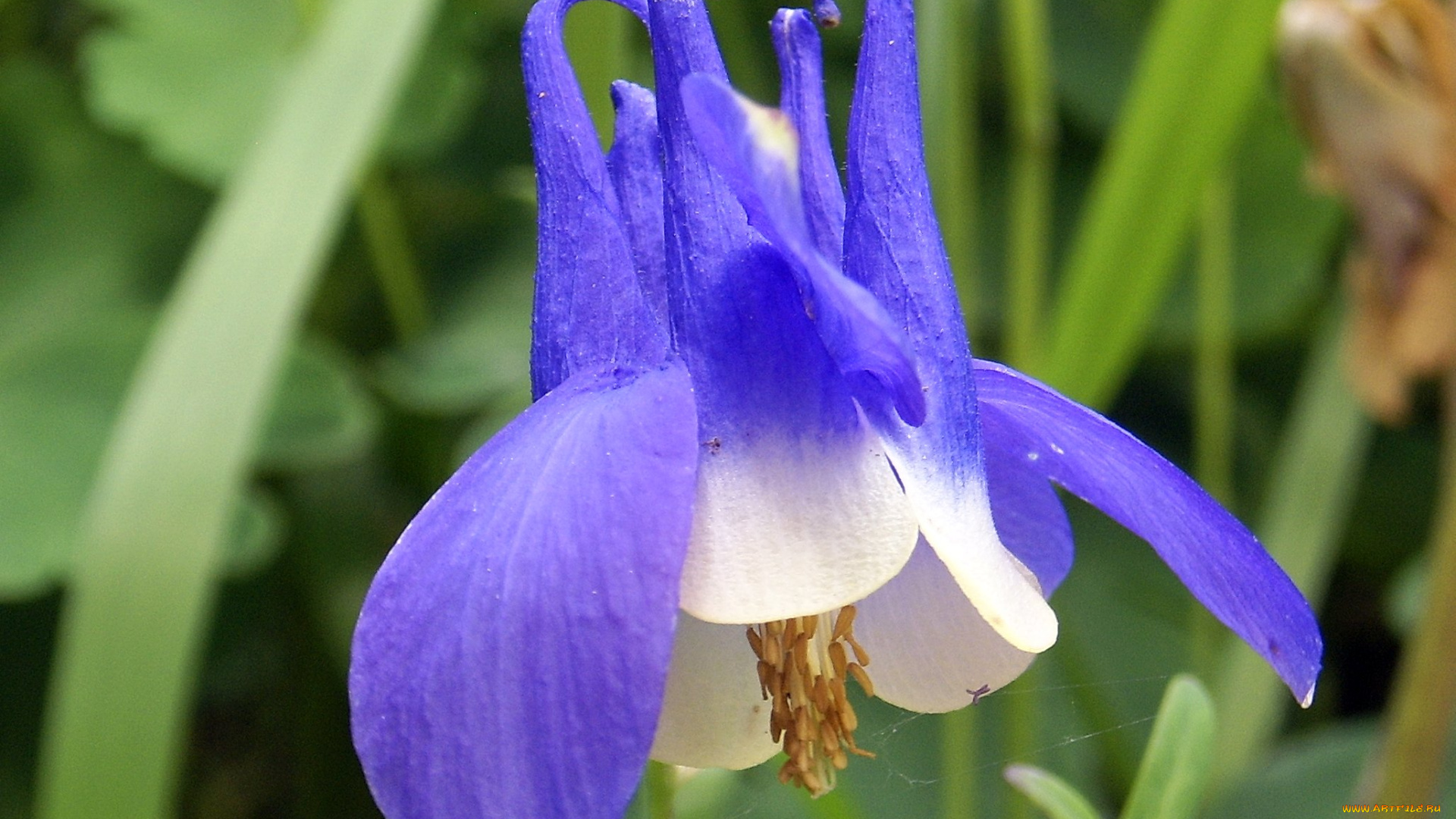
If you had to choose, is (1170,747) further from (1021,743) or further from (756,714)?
(1021,743)

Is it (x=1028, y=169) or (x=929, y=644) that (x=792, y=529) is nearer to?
(x=929, y=644)

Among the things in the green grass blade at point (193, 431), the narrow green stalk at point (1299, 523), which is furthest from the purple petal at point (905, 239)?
the narrow green stalk at point (1299, 523)

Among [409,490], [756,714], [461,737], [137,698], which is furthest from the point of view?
[409,490]

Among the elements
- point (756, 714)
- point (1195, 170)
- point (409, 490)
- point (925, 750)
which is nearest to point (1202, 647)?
point (925, 750)

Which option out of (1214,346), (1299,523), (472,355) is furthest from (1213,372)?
(472,355)

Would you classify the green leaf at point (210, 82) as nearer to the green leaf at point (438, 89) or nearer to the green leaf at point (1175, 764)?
the green leaf at point (438, 89)

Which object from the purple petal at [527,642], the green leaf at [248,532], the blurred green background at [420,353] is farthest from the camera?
the green leaf at [248,532]
